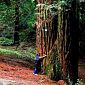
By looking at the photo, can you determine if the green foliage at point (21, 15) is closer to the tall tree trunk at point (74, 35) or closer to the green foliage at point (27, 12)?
the green foliage at point (27, 12)

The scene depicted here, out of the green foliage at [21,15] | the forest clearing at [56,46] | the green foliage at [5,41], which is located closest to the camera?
the forest clearing at [56,46]

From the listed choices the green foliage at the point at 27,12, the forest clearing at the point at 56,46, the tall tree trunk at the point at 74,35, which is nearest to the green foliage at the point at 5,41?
the green foliage at the point at 27,12

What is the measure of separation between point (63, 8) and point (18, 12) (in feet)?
35.8

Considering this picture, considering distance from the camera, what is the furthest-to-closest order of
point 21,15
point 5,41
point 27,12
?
1. point 5,41
2. point 21,15
3. point 27,12

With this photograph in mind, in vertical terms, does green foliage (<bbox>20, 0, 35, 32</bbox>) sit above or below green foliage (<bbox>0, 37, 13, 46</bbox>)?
above

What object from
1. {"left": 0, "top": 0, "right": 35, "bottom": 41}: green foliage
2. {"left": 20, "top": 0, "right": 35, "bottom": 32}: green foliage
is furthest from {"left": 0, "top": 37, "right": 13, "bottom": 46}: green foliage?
{"left": 20, "top": 0, "right": 35, "bottom": 32}: green foliage

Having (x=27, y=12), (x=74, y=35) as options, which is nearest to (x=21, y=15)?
(x=27, y=12)

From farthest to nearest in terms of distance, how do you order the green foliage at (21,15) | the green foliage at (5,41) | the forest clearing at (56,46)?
1. the green foliage at (5,41)
2. the green foliage at (21,15)
3. the forest clearing at (56,46)

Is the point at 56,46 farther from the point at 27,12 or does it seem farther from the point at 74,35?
the point at 27,12

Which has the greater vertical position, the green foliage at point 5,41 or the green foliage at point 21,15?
the green foliage at point 21,15

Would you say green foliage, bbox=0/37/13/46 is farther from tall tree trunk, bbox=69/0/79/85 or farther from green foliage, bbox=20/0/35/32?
tall tree trunk, bbox=69/0/79/85

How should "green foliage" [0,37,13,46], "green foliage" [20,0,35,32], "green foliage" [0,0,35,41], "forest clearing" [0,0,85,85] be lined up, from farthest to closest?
"green foliage" [0,37,13,46]
"green foliage" [0,0,35,41]
"green foliage" [20,0,35,32]
"forest clearing" [0,0,85,85]

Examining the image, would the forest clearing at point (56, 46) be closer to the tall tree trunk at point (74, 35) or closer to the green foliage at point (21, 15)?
the tall tree trunk at point (74, 35)

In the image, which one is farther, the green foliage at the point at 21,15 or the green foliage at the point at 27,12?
the green foliage at the point at 21,15
